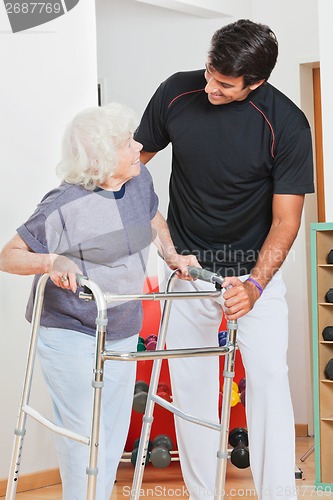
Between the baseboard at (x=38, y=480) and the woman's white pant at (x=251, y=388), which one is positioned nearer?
the woman's white pant at (x=251, y=388)

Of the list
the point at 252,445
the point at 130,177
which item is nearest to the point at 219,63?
the point at 130,177

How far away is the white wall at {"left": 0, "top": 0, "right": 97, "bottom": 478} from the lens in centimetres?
407

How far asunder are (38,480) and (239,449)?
98cm

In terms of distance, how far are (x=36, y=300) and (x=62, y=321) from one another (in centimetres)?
10

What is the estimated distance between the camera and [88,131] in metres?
2.54

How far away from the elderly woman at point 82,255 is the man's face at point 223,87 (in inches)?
14.4

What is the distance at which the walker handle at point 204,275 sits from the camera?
8.67 ft

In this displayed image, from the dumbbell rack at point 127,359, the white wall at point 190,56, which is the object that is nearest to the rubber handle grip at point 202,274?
the dumbbell rack at point 127,359

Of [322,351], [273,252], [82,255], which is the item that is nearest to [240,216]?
[273,252]

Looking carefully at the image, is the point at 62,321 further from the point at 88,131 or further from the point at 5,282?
the point at 5,282

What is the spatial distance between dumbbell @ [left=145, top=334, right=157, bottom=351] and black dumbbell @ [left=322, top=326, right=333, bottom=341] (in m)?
0.82

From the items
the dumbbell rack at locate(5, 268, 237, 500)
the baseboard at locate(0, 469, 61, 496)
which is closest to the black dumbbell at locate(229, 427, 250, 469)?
the baseboard at locate(0, 469, 61, 496)

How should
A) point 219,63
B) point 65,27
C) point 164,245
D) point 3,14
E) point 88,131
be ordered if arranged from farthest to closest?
point 65,27
point 3,14
point 164,245
point 219,63
point 88,131

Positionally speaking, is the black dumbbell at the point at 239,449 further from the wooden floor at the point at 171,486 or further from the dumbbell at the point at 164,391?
the dumbbell at the point at 164,391
